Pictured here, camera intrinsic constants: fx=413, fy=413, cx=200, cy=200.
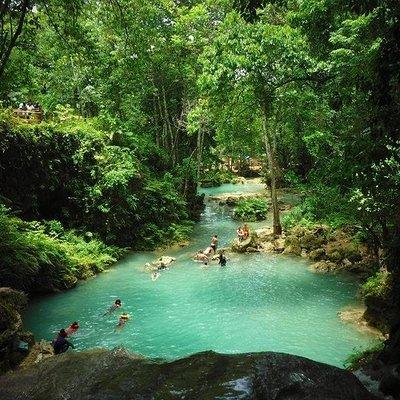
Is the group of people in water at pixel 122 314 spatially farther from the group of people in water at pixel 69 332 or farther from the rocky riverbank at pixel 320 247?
the rocky riverbank at pixel 320 247

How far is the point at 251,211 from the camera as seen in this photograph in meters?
28.4

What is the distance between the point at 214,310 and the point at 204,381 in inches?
349

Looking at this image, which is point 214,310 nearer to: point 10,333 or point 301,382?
point 10,333

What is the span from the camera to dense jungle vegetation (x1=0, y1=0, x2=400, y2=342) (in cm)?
1048

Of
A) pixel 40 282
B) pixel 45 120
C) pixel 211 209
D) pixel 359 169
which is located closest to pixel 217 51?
pixel 45 120

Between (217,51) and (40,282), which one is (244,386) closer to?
(40,282)

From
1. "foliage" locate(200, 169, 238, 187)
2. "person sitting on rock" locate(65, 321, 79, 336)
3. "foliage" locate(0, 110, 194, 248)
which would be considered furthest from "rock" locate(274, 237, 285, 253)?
"foliage" locate(200, 169, 238, 187)

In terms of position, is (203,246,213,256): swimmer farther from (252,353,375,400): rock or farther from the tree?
(252,353,375,400): rock

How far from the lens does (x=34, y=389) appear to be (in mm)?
5812

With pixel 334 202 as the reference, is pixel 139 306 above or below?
below

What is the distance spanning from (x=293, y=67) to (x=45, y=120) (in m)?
11.8

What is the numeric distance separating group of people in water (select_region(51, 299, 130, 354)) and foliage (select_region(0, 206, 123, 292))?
8.85 ft

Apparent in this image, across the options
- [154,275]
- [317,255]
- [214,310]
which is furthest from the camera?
[317,255]

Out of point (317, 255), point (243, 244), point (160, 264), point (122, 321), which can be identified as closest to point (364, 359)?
point (122, 321)
